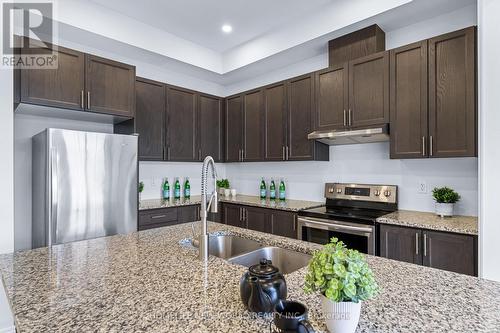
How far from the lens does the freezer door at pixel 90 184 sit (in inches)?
92.9

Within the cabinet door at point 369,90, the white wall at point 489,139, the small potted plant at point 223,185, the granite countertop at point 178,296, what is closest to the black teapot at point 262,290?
the granite countertop at point 178,296

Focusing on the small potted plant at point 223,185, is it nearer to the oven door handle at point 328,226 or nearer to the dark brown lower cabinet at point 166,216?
the dark brown lower cabinet at point 166,216

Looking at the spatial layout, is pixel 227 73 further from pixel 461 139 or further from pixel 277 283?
pixel 277 283

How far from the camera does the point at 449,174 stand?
2592 millimetres

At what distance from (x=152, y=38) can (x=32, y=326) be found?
330cm

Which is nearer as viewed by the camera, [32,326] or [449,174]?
[32,326]

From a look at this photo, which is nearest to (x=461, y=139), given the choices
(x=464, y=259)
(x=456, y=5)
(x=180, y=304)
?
(x=464, y=259)

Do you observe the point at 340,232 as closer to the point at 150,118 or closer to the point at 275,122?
the point at 275,122

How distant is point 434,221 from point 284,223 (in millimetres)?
1424

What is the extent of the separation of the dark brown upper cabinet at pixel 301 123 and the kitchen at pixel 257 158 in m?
0.02

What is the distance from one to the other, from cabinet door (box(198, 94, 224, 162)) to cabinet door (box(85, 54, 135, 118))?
1091 millimetres

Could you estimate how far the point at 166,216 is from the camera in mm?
3326

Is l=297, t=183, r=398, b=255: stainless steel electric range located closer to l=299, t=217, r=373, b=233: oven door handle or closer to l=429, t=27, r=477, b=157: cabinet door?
l=299, t=217, r=373, b=233: oven door handle

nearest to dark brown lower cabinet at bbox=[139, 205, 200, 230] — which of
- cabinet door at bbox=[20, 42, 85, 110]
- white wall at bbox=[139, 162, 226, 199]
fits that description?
white wall at bbox=[139, 162, 226, 199]
